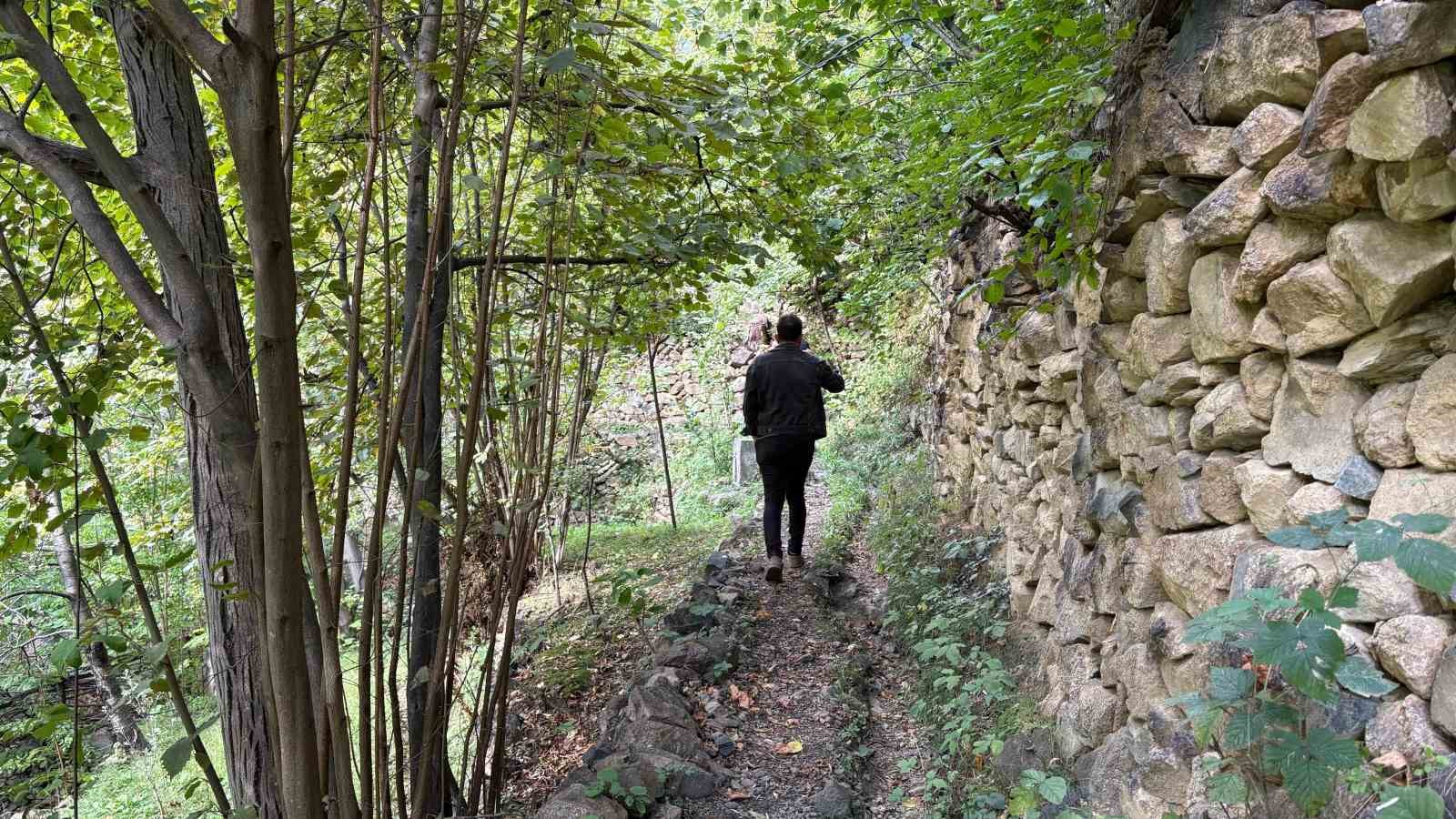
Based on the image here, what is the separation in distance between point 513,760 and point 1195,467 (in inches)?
131

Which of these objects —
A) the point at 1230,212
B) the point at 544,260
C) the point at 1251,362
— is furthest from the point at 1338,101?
the point at 544,260

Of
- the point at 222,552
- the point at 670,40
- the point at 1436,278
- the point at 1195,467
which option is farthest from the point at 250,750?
the point at 670,40

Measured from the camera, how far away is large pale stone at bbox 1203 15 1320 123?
1831 millimetres

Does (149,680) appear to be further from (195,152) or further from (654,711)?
(654,711)

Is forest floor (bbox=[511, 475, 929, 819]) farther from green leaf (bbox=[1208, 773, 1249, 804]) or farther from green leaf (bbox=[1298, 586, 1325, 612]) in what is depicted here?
green leaf (bbox=[1298, 586, 1325, 612])

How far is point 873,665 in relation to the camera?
14.3 feet

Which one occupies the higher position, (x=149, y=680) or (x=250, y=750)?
(x=149, y=680)

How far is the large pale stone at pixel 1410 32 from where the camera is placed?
149 centimetres

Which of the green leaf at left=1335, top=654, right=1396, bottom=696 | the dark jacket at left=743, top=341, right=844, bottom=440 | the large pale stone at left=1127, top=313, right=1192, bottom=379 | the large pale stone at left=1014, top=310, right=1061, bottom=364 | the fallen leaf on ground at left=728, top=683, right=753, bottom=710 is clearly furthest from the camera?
the dark jacket at left=743, top=341, right=844, bottom=440

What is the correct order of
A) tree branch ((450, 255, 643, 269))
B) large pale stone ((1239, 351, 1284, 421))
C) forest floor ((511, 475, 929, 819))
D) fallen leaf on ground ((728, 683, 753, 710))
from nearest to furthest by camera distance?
large pale stone ((1239, 351, 1284, 421)), tree branch ((450, 255, 643, 269)), forest floor ((511, 475, 929, 819)), fallen leaf on ground ((728, 683, 753, 710))

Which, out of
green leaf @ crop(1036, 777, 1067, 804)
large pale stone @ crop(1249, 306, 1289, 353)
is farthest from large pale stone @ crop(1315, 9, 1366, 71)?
green leaf @ crop(1036, 777, 1067, 804)

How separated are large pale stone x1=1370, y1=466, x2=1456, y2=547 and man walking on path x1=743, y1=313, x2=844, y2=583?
3667 millimetres

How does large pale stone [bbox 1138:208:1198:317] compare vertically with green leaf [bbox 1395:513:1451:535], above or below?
above

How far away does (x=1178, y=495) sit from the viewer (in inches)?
91.8
